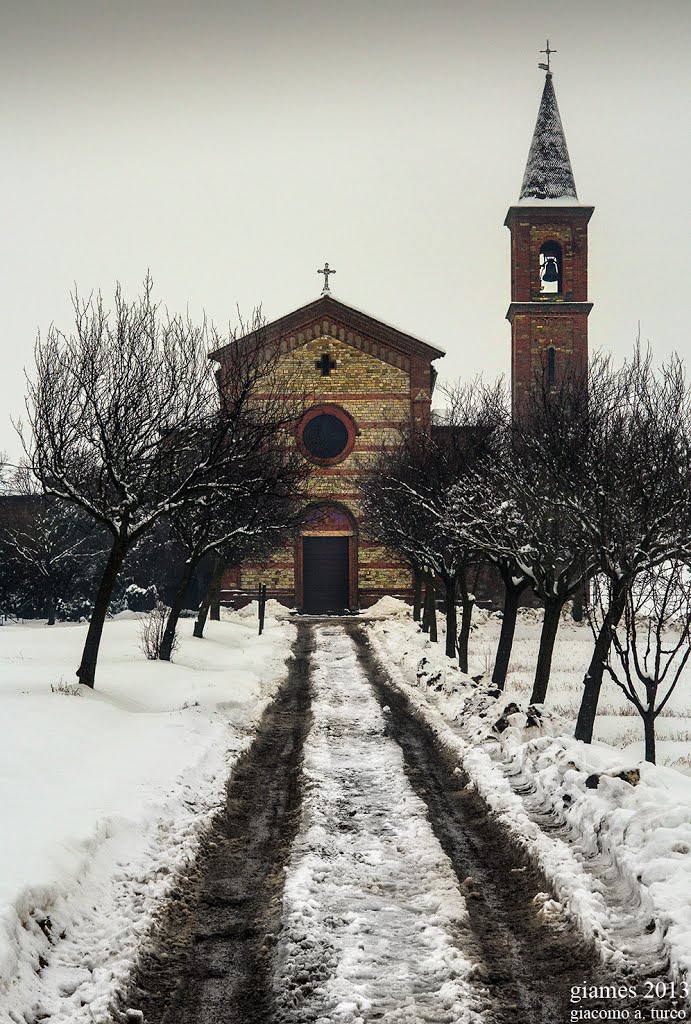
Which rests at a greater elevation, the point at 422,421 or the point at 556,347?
the point at 556,347

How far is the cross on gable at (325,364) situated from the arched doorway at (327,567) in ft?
18.7

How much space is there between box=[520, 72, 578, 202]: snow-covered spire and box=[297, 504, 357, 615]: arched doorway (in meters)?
18.0

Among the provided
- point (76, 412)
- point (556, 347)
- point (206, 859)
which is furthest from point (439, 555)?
point (556, 347)

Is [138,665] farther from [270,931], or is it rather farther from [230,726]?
[270,931]

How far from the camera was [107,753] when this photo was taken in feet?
32.9

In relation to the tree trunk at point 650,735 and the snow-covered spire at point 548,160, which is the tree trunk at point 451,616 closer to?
the tree trunk at point 650,735

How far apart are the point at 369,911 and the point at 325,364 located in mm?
33128

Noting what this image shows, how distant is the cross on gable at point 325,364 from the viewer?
38000mm

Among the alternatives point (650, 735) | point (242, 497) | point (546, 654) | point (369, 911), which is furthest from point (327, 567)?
point (369, 911)

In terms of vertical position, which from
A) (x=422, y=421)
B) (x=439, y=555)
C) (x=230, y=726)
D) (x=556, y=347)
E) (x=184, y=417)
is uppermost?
(x=556, y=347)

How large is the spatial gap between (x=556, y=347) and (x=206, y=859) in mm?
36517

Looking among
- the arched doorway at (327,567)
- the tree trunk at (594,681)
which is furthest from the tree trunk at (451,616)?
the arched doorway at (327,567)

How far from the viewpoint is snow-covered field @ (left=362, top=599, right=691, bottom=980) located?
5648 millimetres

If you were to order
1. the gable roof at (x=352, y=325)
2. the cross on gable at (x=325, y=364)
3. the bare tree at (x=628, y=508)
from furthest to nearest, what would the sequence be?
the cross on gable at (x=325, y=364) < the gable roof at (x=352, y=325) < the bare tree at (x=628, y=508)
